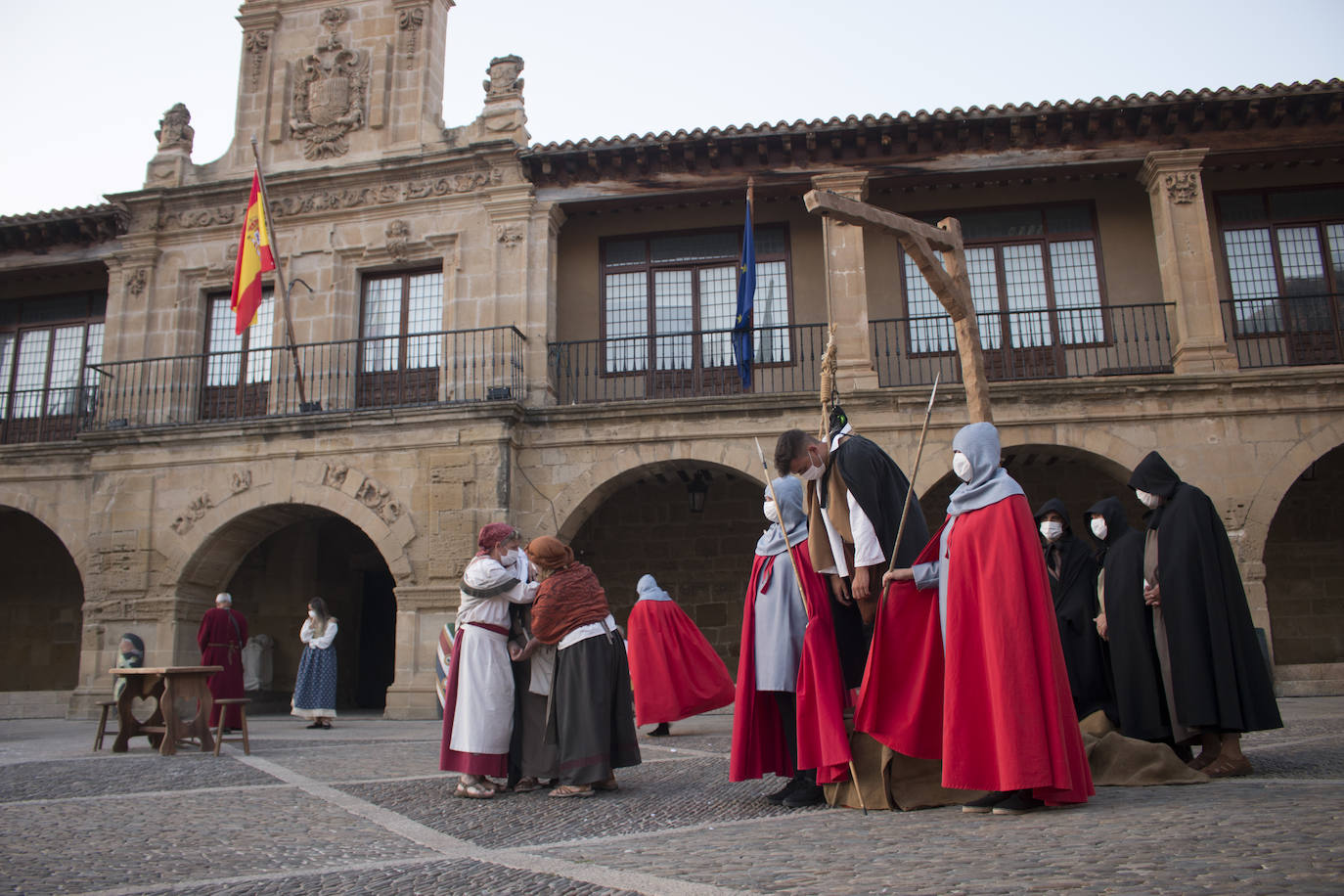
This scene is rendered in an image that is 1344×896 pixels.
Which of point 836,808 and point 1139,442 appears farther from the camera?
point 1139,442

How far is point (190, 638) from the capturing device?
1346cm

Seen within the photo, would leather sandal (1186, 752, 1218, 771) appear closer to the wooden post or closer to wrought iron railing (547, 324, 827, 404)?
the wooden post

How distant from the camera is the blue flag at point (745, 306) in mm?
12539

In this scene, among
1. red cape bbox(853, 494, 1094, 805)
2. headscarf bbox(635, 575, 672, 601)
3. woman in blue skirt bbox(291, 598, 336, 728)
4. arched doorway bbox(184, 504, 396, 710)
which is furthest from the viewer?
arched doorway bbox(184, 504, 396, 710)

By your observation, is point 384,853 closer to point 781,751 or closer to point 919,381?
point 781,751

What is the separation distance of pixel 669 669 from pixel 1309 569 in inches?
366

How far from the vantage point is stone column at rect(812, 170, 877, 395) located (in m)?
12.5

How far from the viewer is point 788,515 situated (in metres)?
4.94

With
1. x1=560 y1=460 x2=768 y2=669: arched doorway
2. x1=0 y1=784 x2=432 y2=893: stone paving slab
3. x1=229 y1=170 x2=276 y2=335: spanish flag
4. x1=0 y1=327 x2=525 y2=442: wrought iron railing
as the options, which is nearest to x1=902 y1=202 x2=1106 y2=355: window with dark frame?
x1=560 y1=460 x2=768 y2=669: arched doorway

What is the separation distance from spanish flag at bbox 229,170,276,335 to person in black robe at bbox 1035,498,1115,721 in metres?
10.6

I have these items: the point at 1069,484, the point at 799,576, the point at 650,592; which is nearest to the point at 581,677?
the point at 799,576

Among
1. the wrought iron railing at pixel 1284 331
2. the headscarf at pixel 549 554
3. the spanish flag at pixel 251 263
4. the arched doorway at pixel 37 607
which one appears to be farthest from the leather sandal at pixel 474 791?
the arched doorway at pixel 37 607

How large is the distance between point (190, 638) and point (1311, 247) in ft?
50.5

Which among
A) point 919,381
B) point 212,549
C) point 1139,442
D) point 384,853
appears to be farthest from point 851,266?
point 384,853
